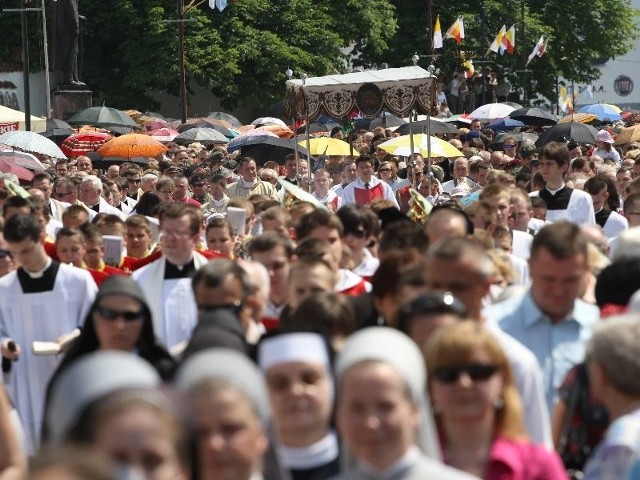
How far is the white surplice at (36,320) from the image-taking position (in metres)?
10.3

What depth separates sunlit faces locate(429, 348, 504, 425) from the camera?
5176 mm

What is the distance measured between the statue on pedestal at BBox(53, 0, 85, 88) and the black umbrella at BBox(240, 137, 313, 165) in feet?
48.9

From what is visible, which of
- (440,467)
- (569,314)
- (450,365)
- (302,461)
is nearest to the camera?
(440,467)

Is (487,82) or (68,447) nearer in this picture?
(68,447)

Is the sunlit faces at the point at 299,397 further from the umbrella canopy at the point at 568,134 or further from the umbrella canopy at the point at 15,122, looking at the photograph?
the umbrella canopy at the point at 15,122

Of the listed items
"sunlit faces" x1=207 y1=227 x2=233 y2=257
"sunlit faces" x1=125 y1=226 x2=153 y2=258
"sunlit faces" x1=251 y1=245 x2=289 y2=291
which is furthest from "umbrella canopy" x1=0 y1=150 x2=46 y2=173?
"sunlit faces" x1=251 y1=245 x2=289 y2=291

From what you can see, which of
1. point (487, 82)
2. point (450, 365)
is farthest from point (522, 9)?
point (450, 365)

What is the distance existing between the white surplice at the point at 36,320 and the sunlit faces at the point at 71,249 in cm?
69

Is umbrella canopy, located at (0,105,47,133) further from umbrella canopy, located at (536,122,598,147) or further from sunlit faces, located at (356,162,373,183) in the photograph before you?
sunlit faces, located at (356,162,373,183)

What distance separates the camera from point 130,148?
30578 millimetres

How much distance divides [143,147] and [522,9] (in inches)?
1475

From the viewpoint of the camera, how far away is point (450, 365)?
5195 mm

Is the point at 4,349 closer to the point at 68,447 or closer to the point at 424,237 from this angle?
the point at 424,237

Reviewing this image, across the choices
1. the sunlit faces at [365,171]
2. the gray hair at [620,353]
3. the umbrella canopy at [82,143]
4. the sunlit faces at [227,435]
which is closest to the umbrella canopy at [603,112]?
the umbrella canopy at [82,143]
